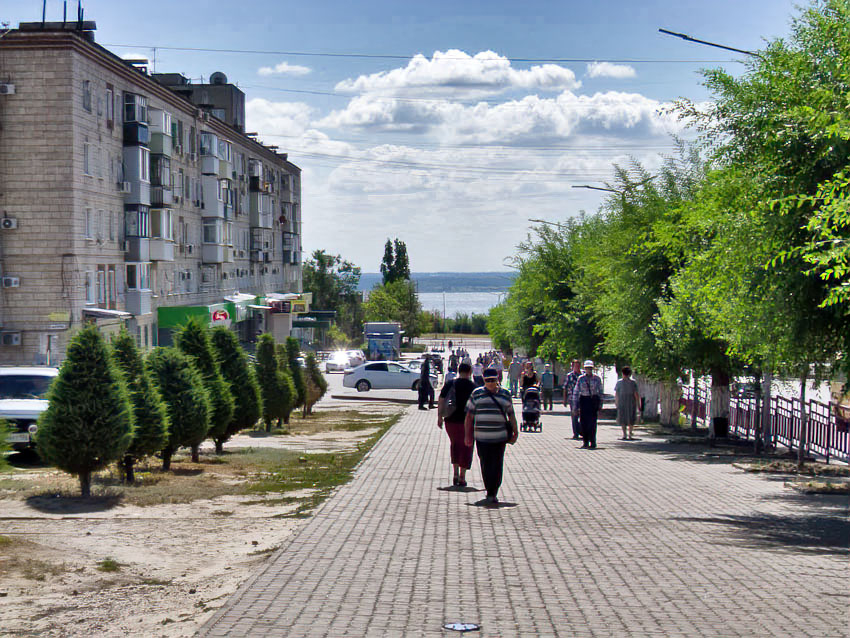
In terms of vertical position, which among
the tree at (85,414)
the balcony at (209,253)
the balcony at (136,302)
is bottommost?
the tree at (85,414)

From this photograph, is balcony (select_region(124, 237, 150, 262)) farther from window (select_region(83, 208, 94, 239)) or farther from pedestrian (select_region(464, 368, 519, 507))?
pedestrian (select_region(464, 368, 519, 507))

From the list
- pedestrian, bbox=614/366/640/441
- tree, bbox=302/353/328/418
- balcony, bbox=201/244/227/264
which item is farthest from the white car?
pedestrian, bbox=614/366/640/441

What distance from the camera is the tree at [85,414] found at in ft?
38.7

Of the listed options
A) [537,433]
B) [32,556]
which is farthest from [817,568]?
[537,433]

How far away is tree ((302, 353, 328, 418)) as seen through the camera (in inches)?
1264

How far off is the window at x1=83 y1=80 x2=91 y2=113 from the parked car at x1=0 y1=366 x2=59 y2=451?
22387 millimetres

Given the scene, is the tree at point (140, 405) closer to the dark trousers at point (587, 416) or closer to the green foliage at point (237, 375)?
the green foliage at point (237, 375)

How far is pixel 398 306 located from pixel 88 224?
288ft

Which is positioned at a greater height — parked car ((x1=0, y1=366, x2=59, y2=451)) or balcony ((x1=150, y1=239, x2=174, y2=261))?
balcony ((x1=150, y1=239, x2=174, y2=261))

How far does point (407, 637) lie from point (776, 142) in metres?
7.63

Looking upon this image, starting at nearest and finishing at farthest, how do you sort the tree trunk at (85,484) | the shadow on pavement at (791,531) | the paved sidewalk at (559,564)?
the paved sidewalk at (559,564) < the shadow on pavement at (791,531) < the tree trunk at (85,484)

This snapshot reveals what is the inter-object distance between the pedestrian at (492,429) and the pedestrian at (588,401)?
827 centimetres

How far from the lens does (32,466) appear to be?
651 inches

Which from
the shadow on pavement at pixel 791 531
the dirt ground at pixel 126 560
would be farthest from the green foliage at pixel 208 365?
the shadow on pavement at pixel 791 531
